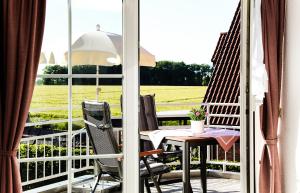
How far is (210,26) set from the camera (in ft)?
23.1

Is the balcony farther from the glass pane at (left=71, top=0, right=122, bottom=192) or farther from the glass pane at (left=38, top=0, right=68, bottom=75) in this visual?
the glass pane at (left=38, top=0, right=68, bottom=75)

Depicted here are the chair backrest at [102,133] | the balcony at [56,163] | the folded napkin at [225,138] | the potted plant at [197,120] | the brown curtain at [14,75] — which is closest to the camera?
the brown curtain at [14,75]

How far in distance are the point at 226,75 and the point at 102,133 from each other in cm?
476

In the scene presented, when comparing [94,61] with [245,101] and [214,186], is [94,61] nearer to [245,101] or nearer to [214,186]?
[245,101]

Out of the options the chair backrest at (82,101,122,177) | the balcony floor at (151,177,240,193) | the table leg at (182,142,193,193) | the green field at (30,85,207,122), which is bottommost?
the balcony floor at (151,177,240,193)

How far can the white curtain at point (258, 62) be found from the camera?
383cm

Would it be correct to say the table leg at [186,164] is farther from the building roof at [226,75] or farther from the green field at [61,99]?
the building roof at [226,75]

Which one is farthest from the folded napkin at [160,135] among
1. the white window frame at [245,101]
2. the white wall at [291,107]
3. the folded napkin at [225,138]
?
the white wall at [291,107]

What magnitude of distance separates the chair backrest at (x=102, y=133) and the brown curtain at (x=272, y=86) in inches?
53.3

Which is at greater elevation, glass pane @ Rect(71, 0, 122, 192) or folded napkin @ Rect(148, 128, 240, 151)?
glass pane @ Rect(71, 0, 122, 192)

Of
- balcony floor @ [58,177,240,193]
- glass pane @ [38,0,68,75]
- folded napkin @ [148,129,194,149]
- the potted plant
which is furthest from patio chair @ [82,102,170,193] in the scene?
balcony floor @ [58,177,240,193]

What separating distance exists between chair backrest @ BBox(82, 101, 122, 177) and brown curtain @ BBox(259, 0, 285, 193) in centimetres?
135

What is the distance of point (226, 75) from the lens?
26.7 ft

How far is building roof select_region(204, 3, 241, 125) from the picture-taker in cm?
753
